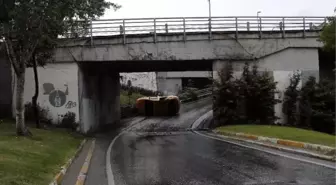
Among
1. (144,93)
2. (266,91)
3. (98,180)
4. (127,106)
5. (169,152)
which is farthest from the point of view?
(144,93)

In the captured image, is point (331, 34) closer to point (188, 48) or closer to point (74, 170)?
point (188, 48)

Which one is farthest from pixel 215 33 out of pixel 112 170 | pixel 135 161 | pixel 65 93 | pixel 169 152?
pixel 112 170

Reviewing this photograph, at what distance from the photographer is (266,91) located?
25.8 meters

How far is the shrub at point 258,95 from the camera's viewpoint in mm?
25828

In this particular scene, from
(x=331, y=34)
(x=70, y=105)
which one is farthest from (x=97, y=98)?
(x=331, y=34)

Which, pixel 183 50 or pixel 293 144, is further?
pixel 183 50

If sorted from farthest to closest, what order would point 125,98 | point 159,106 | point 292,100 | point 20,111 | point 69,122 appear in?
point 125,98 < point 159,106 < point 292,100 < point 69,122 < point 20,111

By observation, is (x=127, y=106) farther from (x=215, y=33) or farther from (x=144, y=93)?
(x=215, y=33)

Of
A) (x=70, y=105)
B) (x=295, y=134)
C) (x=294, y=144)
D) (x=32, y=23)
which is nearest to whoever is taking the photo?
(x=294, y=144)

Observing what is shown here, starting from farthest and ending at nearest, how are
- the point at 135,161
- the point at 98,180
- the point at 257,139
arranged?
the point at 257,139, the point at 135,161, the point at 98,180

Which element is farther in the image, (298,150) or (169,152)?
(169,152)

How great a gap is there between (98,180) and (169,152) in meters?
5.57

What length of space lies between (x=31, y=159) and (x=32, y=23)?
7.86m

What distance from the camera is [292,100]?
26.3 m
